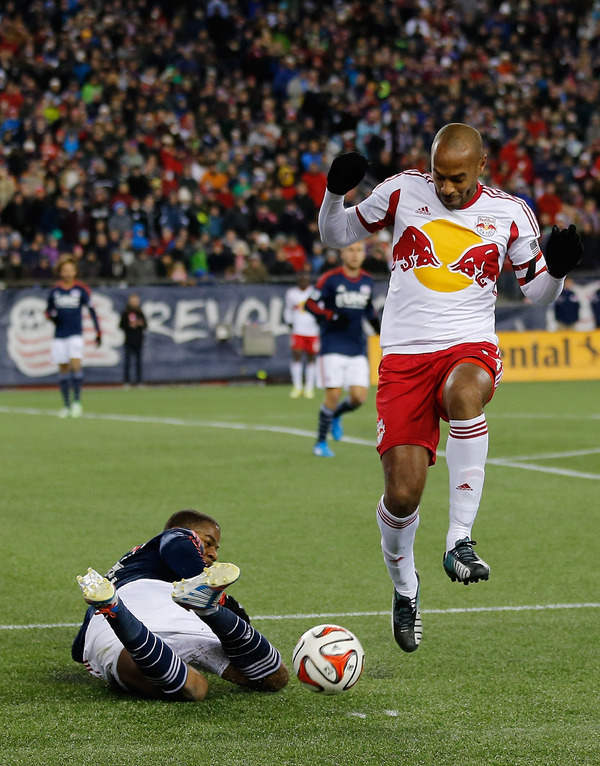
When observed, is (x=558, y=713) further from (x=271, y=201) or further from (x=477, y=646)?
(x=271, y=201)

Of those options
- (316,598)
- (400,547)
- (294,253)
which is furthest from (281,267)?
(400,547)

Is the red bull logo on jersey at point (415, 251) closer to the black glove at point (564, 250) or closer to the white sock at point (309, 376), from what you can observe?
the black glove at point (564, 250)

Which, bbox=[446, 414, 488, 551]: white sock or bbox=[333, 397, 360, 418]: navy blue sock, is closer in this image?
bbox=[446, 414, 488, 551]: white sock

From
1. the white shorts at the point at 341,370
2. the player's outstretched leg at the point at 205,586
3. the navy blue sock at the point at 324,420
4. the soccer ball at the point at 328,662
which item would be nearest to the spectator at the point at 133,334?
the white shorts at the point at 341,370

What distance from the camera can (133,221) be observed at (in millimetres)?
24781

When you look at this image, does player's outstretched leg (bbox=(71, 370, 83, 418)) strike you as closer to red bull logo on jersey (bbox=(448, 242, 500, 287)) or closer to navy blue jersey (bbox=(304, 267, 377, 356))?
navy blue jersey (bbox=(304, 267, 377, 356))

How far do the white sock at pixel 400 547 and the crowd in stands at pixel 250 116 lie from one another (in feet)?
61.8

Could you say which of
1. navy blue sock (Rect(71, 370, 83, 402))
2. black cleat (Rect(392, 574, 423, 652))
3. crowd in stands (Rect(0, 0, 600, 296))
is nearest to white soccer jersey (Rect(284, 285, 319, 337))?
crowd in stands (Rect(0, 0, 600, 296))

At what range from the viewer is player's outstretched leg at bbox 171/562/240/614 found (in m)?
4.71

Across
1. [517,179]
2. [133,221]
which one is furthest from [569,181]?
[133,221]

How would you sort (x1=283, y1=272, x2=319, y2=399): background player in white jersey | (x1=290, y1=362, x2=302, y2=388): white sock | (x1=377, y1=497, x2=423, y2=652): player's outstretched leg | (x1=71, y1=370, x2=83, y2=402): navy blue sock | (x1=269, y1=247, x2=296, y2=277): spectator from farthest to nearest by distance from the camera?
(x1=269, y1=247, x2=296, y2=277): spectator → (x1=290, y1=362, x2=302, y2=388): white sock → (x1=283, y1=272, x2=319, y2=399): background player in white jersey → (x1=71, y1=370, x2=83, y2=402): navy blue sock → (x1=377, y1=497, x2=423, y2=652): player's outstretched leg

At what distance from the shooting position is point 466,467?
545cm

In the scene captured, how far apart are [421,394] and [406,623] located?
3.33ft

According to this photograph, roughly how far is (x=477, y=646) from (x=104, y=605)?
2051 millimetres
